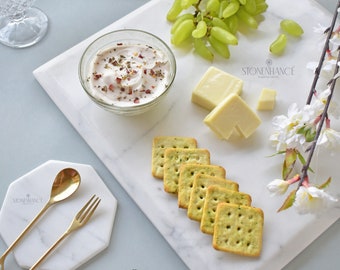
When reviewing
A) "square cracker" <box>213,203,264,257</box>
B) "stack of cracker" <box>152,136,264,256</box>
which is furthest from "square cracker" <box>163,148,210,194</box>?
"square cracker" <box>213,203,264,257</box>

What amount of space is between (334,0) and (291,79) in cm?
37

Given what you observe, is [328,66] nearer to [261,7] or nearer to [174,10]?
[261,7]

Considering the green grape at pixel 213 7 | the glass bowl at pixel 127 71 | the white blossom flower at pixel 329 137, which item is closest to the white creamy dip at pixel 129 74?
the glass bowl at pixel 127 71

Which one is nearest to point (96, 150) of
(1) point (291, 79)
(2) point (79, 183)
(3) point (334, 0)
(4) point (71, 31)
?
(2) point (79, 183)

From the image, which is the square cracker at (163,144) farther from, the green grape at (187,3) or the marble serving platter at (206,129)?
the green grape at (187,3)

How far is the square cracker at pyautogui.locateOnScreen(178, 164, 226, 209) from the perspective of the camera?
1.39 metres

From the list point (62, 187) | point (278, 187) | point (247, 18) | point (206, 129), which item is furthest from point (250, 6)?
point (62, 187)

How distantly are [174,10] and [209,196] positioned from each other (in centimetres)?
61

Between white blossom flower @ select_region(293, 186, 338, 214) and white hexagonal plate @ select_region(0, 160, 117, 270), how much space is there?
1.49 feet

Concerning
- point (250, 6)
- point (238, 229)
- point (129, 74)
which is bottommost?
point (238, 229)

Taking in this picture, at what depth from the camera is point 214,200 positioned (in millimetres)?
1368

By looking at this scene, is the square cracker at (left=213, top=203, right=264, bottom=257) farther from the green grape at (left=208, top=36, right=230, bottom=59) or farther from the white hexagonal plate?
the green grape at (left=208, top=36, right=230, bottom=59)

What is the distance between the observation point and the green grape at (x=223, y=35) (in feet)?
5.21

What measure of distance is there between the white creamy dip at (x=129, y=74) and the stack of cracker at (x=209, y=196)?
137 millimetres
